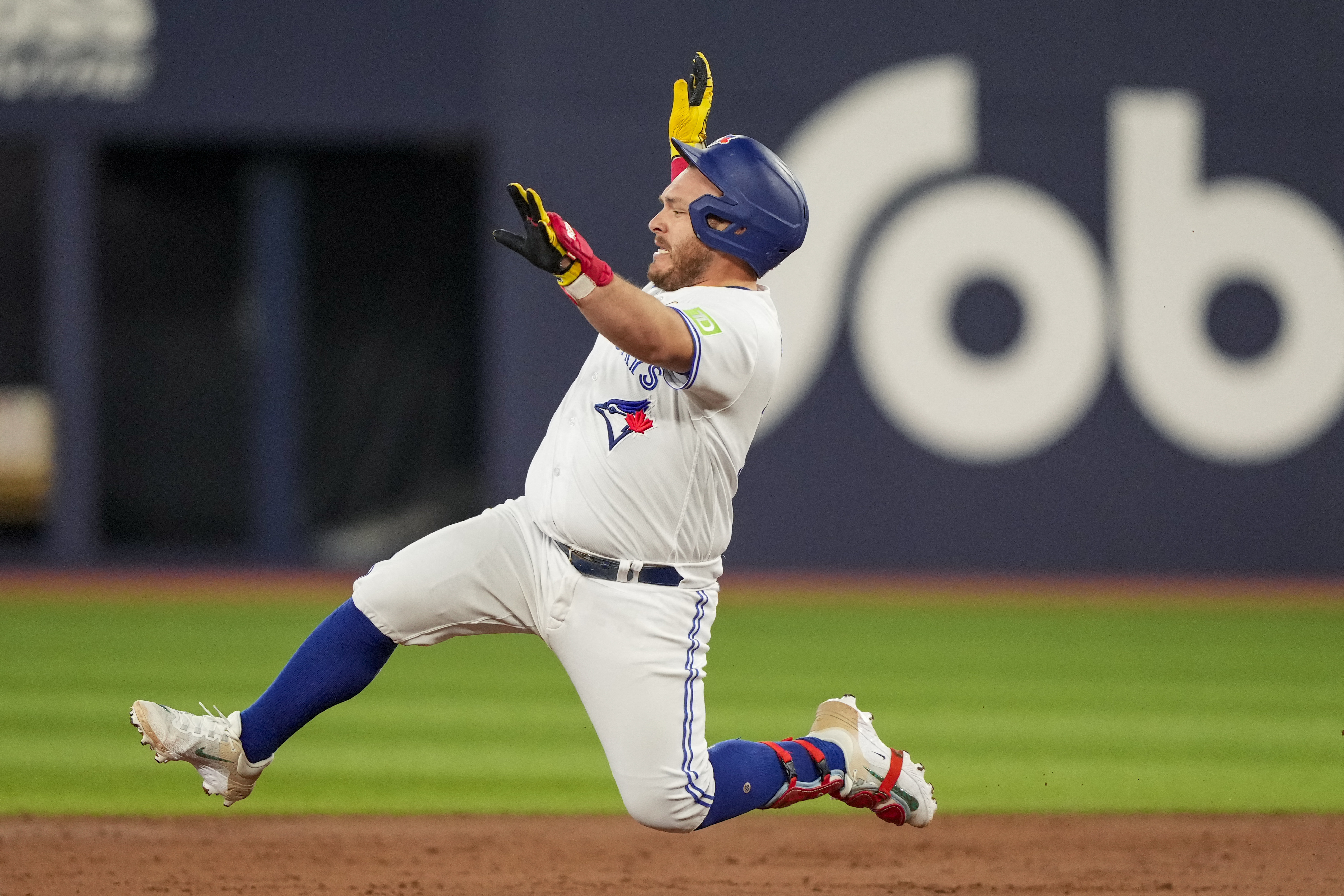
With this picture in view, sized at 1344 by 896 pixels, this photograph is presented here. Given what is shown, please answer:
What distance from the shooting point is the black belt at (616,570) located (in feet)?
13.3

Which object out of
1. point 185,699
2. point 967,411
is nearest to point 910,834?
point 185,699

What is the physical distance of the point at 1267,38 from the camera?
1312cm

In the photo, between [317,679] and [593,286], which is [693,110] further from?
[317,679]

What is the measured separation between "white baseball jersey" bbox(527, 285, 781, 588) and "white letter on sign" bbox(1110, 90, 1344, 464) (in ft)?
31.0

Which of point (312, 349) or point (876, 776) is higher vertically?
point (312, 349)

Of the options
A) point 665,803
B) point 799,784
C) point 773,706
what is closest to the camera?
point 665,803

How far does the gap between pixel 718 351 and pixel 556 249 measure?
1.56ft

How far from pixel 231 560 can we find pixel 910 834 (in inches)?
361

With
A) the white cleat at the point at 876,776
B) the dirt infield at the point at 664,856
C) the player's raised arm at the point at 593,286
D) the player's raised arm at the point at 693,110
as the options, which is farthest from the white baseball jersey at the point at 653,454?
the dirt infield at the point at 664,856

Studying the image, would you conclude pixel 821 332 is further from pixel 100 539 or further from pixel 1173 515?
pixel 100 539

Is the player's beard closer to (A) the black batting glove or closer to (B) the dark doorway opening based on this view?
(A) the black batting glove

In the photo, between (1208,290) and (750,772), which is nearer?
(750,772)

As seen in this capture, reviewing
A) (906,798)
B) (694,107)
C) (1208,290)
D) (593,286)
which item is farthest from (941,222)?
(593,286)

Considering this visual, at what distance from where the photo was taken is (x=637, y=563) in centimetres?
407
